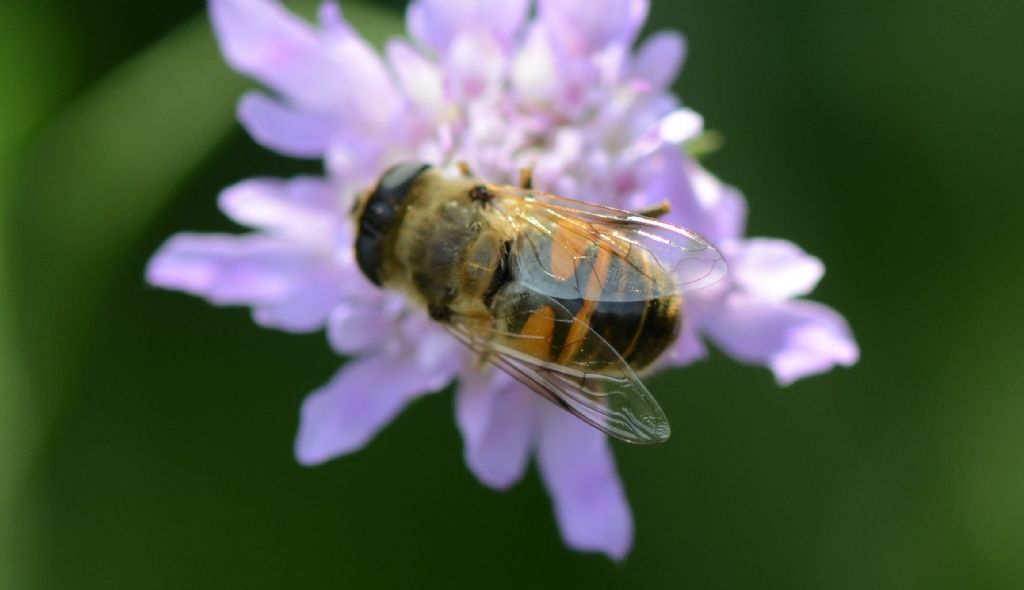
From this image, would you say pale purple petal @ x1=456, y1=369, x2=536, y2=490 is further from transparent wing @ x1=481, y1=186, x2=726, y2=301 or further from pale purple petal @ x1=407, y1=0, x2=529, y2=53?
pale purple petal @ x1=407, y1=0, x2=529, y2=53

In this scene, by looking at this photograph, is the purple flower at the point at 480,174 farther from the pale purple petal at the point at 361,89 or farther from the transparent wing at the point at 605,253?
the transparent wing at the point at 605,253

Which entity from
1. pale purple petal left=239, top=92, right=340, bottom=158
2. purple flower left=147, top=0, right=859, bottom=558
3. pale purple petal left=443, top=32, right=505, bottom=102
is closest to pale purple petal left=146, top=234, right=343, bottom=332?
purple flower left=147, top=0, right=859, bottom=558

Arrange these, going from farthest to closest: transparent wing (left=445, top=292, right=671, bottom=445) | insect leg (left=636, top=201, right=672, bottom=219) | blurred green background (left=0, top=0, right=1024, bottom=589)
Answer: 1. blurred green background (left=0, top=0, right=1024, bottom=589)
2. insect leg (left=636, top=201, right=672, bottom=219)
3. transparent wing (left=445, top=292, right=671, bottom=445)

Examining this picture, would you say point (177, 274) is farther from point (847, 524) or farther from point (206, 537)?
point (847, 524)

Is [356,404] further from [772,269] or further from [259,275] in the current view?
[772,269]

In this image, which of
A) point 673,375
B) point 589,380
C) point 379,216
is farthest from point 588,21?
point 673,375

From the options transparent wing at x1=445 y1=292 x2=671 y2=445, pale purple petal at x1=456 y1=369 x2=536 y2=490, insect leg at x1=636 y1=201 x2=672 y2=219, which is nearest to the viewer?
transparent wing at x1=445 y1=292 x2=671 y2=445

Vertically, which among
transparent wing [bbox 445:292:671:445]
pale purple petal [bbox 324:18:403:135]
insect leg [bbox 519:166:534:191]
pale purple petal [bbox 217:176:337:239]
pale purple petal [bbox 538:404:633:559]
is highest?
pale purple petal [bbox 324:18:403:135]

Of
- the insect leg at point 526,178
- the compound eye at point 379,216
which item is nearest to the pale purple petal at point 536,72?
the insect leg at point 526,178
